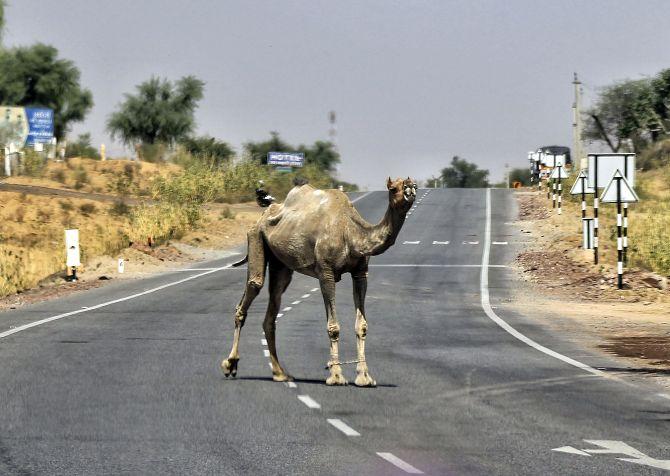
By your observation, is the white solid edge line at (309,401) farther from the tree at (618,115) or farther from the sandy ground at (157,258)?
the tree at (618,115)

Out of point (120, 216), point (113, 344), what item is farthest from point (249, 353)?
point (120, 216)

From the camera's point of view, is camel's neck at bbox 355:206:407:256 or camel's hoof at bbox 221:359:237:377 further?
camel's hoof at bbox 221:359:237:377

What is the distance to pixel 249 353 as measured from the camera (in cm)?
1747

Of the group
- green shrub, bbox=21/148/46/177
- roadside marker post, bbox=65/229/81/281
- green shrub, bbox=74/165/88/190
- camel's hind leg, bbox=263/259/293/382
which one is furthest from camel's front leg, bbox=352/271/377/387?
green shrub, bbox=21/148/46/177

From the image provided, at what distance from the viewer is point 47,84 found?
353ft

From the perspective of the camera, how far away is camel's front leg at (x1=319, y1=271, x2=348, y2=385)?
1337 centimetres

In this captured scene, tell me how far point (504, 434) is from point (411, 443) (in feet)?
3.03

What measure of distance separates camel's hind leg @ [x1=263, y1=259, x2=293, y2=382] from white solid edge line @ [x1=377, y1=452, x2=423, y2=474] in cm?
471

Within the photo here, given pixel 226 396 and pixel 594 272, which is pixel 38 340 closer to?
pixel 226 396

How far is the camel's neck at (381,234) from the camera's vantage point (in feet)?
43.0

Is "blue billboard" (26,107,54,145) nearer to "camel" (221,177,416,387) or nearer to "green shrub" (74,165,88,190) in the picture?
"green shrub" (74,165,88,190)

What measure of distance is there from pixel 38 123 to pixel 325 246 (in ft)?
235

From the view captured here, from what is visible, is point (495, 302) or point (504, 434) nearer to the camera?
point (504, 434)

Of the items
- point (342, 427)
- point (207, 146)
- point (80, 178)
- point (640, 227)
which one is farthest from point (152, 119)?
point (342, 427)
